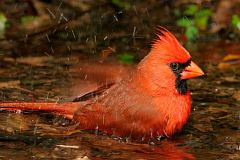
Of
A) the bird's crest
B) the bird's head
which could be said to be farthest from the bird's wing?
the bird's crest

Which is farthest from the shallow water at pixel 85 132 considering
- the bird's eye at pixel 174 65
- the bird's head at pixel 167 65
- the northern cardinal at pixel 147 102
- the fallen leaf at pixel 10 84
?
the bird's eye at pixel 174 65

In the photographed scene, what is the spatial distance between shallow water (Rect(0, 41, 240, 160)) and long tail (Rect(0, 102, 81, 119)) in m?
0.06

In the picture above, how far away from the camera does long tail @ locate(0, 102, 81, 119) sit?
5953mm

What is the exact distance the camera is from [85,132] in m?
5.71

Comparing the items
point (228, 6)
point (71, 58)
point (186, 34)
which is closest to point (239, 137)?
point (71, 58)

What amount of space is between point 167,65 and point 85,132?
0.91 metres

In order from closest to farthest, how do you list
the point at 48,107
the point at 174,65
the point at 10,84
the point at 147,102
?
1. the point at 147,102
2. the point at 174,65
3. the point at 48,107
4. the point at 10,84

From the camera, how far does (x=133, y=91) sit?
5770 millimetres

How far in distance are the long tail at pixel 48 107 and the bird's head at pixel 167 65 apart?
73 centimetres

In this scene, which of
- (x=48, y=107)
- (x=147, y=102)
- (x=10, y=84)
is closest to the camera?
(x=147, y=102)

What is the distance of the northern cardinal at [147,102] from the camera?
5.59 m

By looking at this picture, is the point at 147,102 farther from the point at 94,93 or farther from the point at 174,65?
the point at 94,93

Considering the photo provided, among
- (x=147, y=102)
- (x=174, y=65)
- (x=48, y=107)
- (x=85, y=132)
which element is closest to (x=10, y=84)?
(x=48, y=107)

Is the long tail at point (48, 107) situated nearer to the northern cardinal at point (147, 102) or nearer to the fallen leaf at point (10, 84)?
the northern cardinal at point (147, 102)
